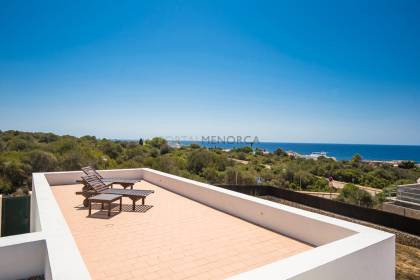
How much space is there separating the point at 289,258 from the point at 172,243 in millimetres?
2069

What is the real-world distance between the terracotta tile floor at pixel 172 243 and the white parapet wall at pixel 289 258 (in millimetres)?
290

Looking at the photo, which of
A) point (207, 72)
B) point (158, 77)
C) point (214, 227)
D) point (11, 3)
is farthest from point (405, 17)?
point (11, 3)

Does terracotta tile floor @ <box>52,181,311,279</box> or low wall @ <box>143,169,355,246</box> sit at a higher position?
low wall @ <box>143,169,355,246</box>

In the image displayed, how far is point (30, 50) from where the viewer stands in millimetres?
12672

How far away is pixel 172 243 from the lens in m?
3.95

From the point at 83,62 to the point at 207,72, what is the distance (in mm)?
8272

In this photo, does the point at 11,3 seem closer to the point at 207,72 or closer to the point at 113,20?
the point at 113,20

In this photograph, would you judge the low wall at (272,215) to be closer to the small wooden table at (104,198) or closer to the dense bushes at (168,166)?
the small wooden table at (104,198)

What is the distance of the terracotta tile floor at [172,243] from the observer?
121 inches

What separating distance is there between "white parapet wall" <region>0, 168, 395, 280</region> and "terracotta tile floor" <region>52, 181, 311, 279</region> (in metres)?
0.29

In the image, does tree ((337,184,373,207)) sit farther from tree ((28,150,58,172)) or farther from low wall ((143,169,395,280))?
tree ((28,150,58,172))

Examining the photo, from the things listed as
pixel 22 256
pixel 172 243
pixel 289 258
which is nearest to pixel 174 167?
pixel 172 243

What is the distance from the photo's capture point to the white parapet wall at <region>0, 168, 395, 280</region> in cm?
219

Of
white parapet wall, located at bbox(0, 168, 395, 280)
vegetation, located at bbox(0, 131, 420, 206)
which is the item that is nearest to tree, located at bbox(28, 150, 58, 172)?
vegetation, located at bbox(0, 131, 420, 206)
